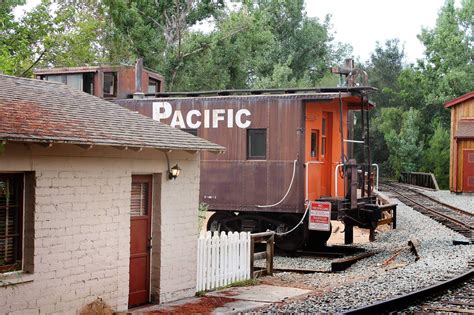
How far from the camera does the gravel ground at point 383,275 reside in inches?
372

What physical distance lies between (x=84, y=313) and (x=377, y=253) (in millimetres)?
9255

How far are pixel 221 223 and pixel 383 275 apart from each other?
677 cm

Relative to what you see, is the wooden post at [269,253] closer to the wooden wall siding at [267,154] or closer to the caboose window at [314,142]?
the wooden wall siding at [267,154]

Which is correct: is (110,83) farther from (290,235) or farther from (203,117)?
(290,235)

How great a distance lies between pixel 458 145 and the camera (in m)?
36.3

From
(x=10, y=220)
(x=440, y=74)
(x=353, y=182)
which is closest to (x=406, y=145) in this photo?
(x=440, y=74)

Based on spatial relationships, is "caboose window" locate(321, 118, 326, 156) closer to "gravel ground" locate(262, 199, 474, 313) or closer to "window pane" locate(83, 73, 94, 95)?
"gravel ground" locate(262, 199, 474, 313)

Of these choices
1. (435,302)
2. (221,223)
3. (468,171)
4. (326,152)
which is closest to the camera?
(435,302)

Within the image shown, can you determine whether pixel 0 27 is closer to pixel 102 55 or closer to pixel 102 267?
pixel 102 267

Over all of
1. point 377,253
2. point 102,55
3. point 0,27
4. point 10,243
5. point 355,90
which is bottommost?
point 377,253

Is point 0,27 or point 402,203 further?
point 402,203

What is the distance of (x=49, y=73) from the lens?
2036 cm

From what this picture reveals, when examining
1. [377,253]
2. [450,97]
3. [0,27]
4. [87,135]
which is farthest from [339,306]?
[450,97]

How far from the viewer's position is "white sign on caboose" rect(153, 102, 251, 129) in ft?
56.9
